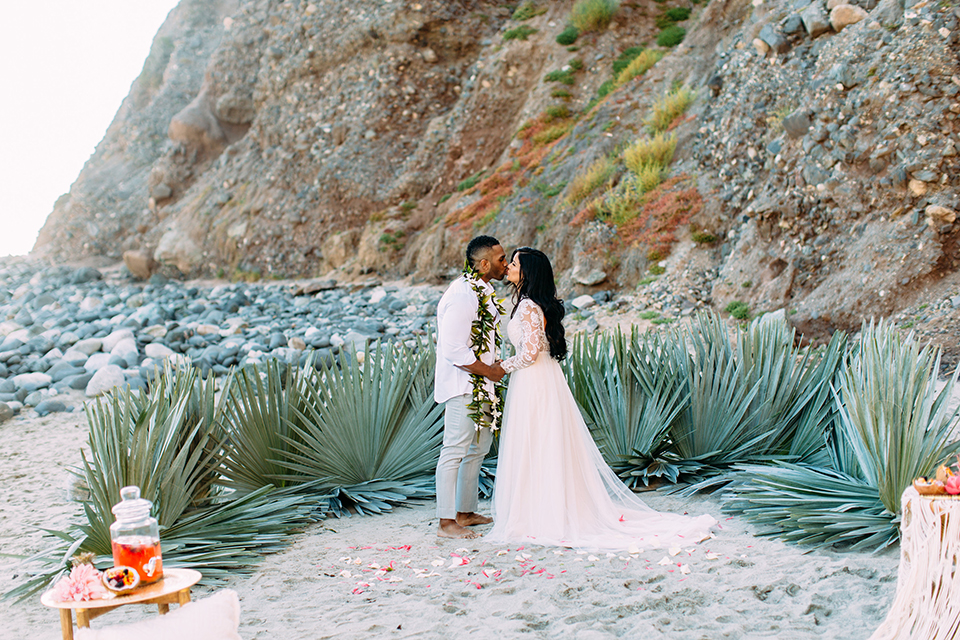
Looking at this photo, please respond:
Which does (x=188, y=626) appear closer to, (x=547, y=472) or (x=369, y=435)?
(x=547, y=472)

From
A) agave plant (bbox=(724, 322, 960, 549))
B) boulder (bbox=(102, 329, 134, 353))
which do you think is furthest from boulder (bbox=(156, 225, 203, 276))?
agave plant (bbox=(724, 322, 960, 549))

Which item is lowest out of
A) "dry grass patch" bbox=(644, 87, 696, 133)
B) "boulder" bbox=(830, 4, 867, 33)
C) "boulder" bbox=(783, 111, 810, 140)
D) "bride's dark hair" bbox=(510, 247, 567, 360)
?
"bride's dark hair" bbox=(510, 247, 567, 360)

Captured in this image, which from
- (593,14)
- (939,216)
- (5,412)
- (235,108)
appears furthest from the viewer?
(235,108)

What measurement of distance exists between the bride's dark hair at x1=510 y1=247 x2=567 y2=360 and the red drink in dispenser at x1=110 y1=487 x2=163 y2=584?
219cm

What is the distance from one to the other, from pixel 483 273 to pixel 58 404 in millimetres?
6817

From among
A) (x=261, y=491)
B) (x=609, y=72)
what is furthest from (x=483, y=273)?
(x=609, y=72)

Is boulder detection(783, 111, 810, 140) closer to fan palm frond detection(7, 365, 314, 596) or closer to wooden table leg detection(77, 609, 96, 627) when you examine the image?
fan palm frond detection(7, 365, 314, 596)

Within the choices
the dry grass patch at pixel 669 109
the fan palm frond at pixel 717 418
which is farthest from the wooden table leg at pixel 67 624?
the dry grass patch at pixel 669 109

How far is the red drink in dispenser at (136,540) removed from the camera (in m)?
2.28

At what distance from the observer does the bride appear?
391cm

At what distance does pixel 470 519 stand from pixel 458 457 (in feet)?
1.28

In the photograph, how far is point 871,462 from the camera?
141 inches

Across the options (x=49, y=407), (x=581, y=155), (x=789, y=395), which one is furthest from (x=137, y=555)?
(x=581, y=155)

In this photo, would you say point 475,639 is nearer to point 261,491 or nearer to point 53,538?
point 261,491
